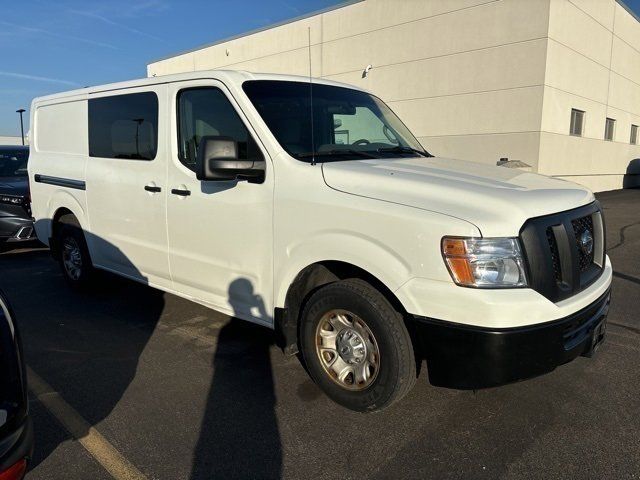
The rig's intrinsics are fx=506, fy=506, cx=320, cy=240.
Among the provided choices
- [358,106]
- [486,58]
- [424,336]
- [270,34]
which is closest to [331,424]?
[424,336]

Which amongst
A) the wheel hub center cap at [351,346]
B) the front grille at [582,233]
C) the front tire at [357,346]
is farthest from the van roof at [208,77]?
the front grille at [582,233]

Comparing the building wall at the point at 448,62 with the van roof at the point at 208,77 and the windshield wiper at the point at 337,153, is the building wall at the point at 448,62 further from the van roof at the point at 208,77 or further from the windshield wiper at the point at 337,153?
the windshield wiper at the point at 337,153

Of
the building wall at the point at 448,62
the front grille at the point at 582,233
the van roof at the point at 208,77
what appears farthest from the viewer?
the building wall at the point at 448,62

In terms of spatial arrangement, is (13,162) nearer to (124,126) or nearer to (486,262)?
(124,126)

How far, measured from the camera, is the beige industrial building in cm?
1536

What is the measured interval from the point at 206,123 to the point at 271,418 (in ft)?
7.18

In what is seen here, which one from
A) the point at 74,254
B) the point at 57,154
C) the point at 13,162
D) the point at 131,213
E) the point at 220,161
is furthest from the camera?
the point at 13,162

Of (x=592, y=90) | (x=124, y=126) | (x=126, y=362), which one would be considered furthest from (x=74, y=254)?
(x=592, y=90)

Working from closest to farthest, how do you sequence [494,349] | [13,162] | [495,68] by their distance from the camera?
1. [494,349]
2. [13,162]
3. [495,68]

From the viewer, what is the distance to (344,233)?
2891 mm

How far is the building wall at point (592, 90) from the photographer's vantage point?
15516mm

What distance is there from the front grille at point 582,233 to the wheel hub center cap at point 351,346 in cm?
132

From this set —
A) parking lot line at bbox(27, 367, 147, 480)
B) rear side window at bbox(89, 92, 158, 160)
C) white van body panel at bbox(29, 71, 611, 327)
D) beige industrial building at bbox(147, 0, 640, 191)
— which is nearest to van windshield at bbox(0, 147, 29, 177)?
white van body panel at bbox(29, 71, 611, 327)

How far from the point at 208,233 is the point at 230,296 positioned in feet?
1.62
